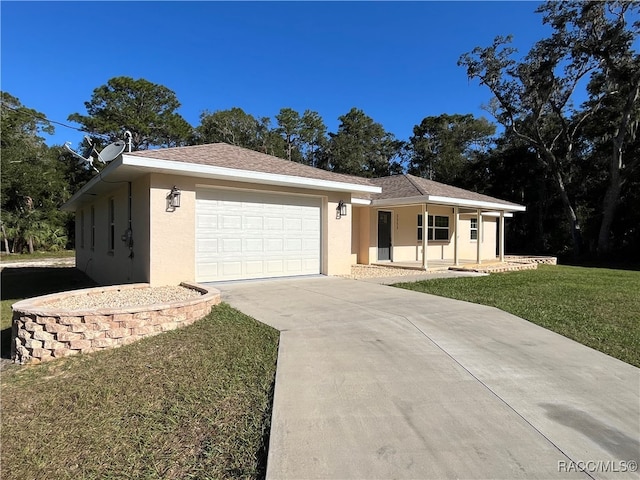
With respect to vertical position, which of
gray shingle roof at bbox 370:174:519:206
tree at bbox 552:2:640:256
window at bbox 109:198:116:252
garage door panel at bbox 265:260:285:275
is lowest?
garage door panel at bbox 265:260:285:275

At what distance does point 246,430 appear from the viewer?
2861 mm

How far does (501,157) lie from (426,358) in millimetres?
30293

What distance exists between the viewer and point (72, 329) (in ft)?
15.5

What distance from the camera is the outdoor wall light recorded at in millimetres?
11297

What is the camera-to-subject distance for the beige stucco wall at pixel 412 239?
15.3m

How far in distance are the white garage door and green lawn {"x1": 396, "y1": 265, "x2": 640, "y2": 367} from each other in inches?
124

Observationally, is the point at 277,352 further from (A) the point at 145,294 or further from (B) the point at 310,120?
(B) the point at 310,120

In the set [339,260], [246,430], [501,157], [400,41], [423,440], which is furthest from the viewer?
[501,157]

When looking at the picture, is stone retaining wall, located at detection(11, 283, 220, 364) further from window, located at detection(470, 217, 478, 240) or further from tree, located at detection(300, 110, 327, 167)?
tree, located at detection(300, 110, 327, 167)

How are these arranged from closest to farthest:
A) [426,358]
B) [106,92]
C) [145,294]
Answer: [426,358] → [145,294] → [106,92]

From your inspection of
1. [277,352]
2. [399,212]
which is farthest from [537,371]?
[399,212]

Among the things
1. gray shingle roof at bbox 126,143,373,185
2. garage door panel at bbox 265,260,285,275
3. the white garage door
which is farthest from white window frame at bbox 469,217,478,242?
garage door panel at bbox 265,260,285,275

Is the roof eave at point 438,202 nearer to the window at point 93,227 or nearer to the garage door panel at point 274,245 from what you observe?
the garage door panel at point 274,245

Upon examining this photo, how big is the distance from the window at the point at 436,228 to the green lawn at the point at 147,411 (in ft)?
44.7
